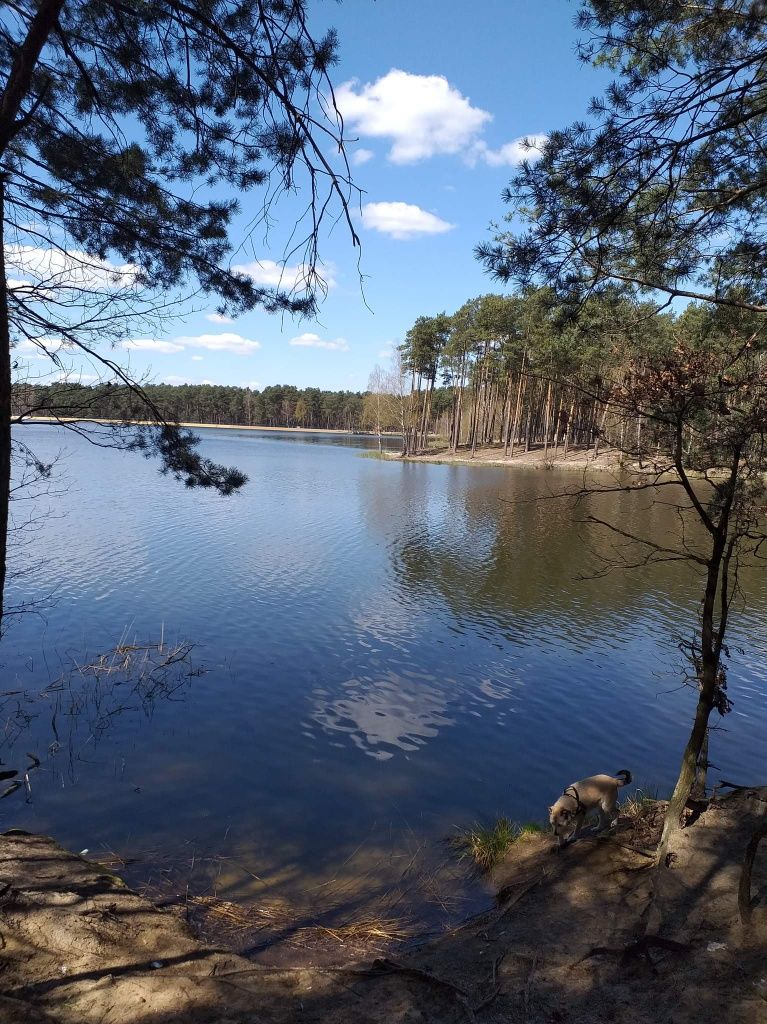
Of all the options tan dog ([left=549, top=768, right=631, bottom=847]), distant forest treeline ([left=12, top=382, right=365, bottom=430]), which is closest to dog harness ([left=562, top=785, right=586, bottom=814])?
tan dog ([left=549, top=768, right=631, bottom=847])

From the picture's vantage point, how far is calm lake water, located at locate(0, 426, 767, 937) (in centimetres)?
675

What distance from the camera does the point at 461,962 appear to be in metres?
4.37

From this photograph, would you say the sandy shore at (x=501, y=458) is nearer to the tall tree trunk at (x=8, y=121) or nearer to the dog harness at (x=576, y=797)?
the dog harness at (x=576, y=797)

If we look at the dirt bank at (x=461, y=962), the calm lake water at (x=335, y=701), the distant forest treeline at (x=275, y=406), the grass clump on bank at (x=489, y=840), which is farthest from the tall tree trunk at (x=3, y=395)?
the distant forest treeline at (x=275, y=406)

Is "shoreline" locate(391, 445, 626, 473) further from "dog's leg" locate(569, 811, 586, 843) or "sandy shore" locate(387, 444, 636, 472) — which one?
"dog's leg" locate(569, 811, 586, 843)

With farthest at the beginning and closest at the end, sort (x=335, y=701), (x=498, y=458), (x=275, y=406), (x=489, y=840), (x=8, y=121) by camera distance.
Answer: (x=275, y=406) → (x=498, y=458) → (x=335, y=701) → (x=489, y=840) → (x=8, y=121)

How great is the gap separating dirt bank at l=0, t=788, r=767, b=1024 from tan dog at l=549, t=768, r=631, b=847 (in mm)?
712

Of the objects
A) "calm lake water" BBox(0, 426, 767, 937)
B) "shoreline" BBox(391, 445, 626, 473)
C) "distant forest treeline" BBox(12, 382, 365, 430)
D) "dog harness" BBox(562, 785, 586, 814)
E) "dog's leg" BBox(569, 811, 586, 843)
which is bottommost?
"calm lake water" BBox(0, 426, 767, 937)

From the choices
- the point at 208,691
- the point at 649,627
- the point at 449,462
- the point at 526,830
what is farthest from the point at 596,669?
the point at 449,462

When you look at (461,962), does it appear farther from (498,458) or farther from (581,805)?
(498,458)

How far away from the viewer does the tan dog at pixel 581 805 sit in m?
6.01

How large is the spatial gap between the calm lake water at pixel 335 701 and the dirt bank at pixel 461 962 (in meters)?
1.28

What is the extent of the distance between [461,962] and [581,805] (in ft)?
7.16

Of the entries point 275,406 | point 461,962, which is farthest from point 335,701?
point 275,406
